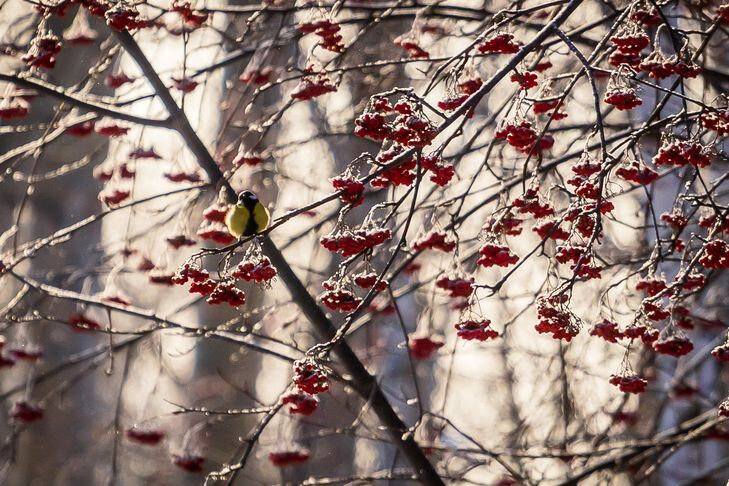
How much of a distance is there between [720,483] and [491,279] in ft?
7.72

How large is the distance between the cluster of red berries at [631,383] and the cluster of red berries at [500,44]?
1.14 meters

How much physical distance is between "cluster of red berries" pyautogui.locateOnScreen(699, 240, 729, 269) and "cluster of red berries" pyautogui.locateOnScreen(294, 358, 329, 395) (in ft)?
4.04

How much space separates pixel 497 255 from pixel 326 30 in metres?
1.14

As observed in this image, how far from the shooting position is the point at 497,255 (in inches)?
119

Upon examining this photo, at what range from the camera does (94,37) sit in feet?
15.1

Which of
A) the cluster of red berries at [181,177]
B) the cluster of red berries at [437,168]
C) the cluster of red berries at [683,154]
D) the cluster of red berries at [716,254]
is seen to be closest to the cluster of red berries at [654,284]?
the cluster of red berries at [716,254]

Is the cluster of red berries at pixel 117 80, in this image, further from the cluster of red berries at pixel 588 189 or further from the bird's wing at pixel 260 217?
the cluster of red berries at pixel 588 189

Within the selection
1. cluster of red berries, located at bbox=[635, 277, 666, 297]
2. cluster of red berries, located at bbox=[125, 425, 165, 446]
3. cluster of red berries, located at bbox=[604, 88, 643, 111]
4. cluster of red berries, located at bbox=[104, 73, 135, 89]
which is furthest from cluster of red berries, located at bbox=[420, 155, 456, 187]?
cluster of red berries, located at bbox=[125, 425, 165, 446]

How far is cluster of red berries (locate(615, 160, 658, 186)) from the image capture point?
293cm

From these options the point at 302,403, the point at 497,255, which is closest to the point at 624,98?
the point at 497,255

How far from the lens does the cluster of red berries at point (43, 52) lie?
12.0ft

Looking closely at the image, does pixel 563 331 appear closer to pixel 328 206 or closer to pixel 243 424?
pixel 328 206

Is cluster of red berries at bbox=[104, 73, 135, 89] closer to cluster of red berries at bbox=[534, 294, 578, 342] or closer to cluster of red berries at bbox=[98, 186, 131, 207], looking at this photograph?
cluster of red berries at bbox=[98, 186, 131, 207]

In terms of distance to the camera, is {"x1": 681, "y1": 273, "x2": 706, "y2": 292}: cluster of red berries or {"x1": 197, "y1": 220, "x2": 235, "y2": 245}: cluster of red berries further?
{"x1": 197, "y1": 220, "x2": 235, "y2": 245}: cluster of red berries
